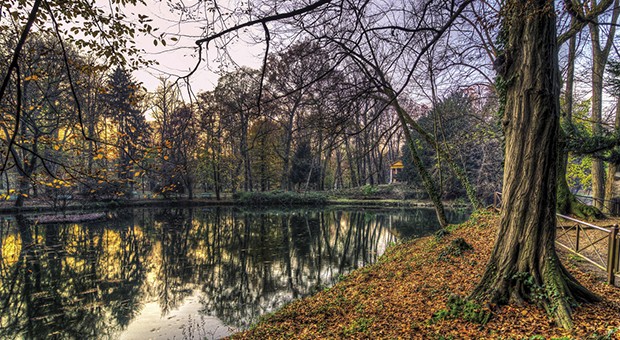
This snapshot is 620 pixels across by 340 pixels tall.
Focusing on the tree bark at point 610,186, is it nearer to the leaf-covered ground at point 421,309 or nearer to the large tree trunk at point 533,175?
the leaf-covered ground at point 421,309

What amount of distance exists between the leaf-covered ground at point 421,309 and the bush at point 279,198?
21.1 metres

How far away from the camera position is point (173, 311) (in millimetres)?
7676

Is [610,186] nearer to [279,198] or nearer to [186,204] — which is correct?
[279,198]

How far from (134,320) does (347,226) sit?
13.7 metres

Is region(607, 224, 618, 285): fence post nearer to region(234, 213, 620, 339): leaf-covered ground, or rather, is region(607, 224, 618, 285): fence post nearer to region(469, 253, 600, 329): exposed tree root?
region(234, 213, 620, 339): leaf-covered ground

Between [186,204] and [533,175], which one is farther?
[186,204]

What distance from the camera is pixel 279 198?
30359 millimetres

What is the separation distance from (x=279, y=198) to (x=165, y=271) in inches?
785

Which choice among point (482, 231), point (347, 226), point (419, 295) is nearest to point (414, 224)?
point (347, 226)

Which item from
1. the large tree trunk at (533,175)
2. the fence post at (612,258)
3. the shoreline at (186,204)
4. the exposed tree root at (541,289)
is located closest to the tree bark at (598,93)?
the fence post at (612,258)

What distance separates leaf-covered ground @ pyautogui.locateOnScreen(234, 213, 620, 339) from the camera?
3.89 metres

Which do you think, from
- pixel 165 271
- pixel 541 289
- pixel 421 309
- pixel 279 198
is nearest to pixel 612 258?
pixel 541 289

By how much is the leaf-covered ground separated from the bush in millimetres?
21090

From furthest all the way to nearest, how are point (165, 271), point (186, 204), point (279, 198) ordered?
1. point (279, 198)
2. point (186, 204)
3. point (165, 271)
